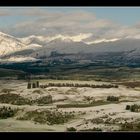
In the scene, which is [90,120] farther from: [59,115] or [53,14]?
[53,14]
